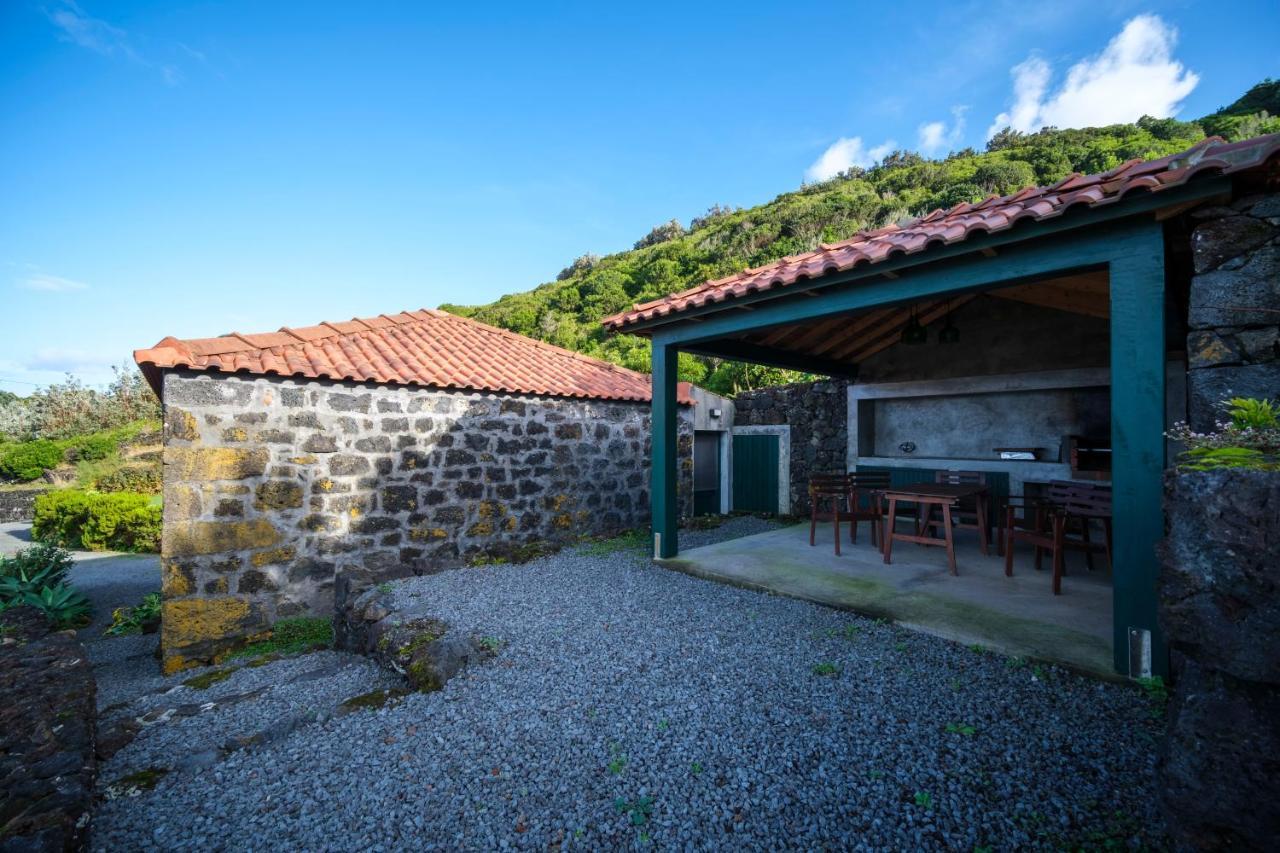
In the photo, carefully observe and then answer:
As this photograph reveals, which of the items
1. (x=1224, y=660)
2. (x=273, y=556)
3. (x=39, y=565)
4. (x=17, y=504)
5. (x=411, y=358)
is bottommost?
(x=17, y=504)

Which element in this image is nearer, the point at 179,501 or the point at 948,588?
the point at 948,588

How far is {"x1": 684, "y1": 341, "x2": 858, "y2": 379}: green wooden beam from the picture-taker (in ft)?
19.8

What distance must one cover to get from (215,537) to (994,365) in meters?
8.95

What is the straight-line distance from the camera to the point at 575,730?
262 cm

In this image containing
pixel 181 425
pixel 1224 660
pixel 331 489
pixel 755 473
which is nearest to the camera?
pixel 1224 660

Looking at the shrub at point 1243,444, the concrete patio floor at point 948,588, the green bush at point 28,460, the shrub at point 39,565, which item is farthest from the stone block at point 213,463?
the green bush at point 28,460

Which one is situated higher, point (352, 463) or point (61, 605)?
point (352, 463)

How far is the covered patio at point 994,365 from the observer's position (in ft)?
9.52

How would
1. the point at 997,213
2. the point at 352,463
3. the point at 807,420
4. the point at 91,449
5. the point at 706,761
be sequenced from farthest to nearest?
the point at 91,449 → the point at 807,420 → the point at 352,463 → the point at 997,213 → the point at 706,761

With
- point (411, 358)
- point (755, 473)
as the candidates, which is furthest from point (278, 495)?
point (755, 473)

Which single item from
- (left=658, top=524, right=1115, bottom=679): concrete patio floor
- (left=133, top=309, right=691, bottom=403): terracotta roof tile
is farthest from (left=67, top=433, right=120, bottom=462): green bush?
(left=658, top=524, right=1115, bottom=679): concrete patio floor

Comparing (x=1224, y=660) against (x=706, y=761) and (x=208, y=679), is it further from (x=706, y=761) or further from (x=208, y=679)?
(x=208, y=679)

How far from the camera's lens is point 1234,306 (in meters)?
2.74

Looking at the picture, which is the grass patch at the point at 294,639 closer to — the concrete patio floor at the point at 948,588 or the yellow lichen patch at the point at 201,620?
the yellow lichen patch at the point at 201,620
